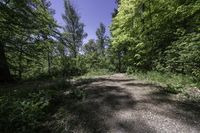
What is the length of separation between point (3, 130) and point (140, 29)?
36.0ft

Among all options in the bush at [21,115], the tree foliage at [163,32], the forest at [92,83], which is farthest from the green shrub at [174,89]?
the bush at [21,115]

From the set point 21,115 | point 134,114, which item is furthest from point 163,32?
point 21,115

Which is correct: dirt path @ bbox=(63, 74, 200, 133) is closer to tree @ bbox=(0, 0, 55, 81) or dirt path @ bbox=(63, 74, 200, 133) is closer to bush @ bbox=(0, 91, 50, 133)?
bush @ bbox=(0, 91, 50, 133)

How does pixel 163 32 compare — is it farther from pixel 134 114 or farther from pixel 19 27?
pixel 19 27

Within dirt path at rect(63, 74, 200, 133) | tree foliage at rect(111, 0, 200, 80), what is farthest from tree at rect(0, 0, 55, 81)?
tree foliage at rect(111, 0, 200, 80)

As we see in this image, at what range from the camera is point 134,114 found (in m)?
5.30

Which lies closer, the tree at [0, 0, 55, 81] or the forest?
the forest

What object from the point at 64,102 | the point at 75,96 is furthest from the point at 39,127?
the point at 75,96

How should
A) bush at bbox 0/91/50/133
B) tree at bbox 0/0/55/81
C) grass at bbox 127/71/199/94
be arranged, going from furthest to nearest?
grass at bbox 127/71/199/94 → tree at bbox 0/0/55/81 → bush at bbox 0/91/50/133

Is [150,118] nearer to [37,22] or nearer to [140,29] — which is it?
[37,22]

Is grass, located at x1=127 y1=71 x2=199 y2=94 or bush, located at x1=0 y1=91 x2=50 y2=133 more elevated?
grass, located at x1=127 y1=71 x2=199 y2=94

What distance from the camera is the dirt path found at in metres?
4.66

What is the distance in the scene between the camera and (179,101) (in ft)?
20.6

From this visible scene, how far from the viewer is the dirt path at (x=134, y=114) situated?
4.66 m
